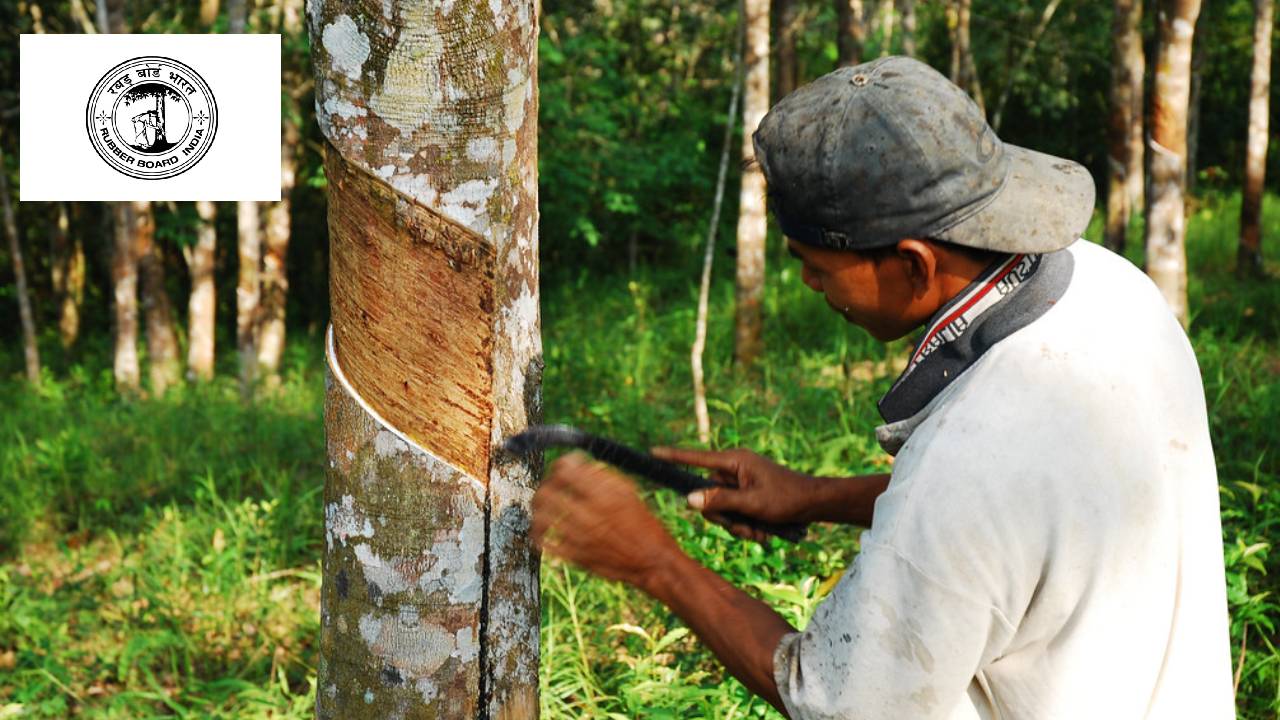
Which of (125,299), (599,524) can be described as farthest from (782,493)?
(125,299)

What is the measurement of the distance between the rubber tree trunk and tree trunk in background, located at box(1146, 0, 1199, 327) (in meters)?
4.40

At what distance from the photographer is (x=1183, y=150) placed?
5.49m

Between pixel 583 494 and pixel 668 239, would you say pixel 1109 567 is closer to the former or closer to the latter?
pixel 583 494

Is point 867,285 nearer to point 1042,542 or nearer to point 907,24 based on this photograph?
point 1042,542

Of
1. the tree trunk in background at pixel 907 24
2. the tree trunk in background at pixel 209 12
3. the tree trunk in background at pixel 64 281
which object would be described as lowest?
the tree trunk in background at pixel 64 281

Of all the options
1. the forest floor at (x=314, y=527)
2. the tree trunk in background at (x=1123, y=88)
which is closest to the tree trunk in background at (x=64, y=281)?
the forest floor at (x=314, y=527)

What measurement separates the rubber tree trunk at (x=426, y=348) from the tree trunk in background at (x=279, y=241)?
26.3 ft

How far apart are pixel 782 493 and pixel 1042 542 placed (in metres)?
0.70

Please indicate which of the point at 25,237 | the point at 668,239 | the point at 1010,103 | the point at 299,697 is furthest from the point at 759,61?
the point at 25,237

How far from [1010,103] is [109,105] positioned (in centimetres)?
1464

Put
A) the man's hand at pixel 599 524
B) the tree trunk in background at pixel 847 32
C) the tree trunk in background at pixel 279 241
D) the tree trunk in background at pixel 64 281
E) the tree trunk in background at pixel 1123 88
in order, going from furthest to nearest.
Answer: the tree trunk in background at pixel 64 281 < the tree trunk in background at pixel 279 241 < the tree trunk in background at pixel 847 32 < the tree trunk in background at pixel 1123 88 < the man's hand at pixel 599 524

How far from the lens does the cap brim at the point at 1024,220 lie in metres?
1.38

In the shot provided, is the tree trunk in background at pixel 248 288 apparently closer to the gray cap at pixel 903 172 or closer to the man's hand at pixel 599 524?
the man's hand at pixel 599 524

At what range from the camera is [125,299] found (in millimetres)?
10148
